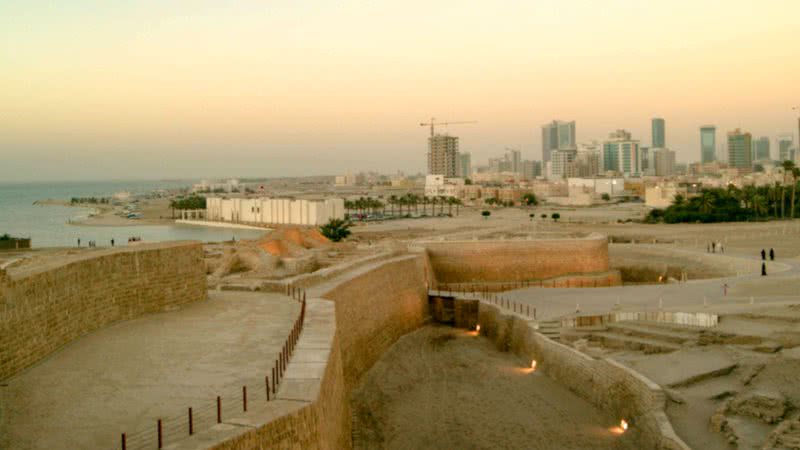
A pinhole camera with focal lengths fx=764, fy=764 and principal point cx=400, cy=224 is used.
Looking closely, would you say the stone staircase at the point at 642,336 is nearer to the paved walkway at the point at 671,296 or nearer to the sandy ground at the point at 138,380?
the paved walkway at the point at 671,296

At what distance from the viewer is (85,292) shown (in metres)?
12.2

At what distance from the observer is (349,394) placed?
16281 mm

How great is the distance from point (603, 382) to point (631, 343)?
206 centimetres

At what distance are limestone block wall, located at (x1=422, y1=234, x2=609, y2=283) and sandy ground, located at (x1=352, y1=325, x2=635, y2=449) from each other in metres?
11.8

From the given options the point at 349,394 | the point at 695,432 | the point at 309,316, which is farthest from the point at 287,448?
the point at 349,394

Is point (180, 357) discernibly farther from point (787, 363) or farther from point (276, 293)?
point (787, 363)

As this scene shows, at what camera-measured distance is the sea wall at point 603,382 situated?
12.5 meters

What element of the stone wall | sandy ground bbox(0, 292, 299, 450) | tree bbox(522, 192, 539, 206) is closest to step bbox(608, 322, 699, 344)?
the stone wall

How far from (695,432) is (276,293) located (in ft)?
31.4

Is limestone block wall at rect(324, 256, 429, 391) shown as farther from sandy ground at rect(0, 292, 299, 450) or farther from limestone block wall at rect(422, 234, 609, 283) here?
limestone block wall at rect(422, 234, 609, 283)

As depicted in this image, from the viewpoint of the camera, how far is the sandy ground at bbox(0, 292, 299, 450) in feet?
25.0

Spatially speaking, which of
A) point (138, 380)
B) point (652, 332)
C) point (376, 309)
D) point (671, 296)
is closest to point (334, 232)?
point (376, 309)

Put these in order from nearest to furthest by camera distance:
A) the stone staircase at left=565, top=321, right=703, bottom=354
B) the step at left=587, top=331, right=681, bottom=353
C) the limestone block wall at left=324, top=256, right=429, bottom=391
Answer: the step at left=587, top=331, right=681, bottom=353
the stone staircase at left=565, top=321, right=703, bottom=354
the limestone block wall at left=324, top=256, right=429, bottom=391

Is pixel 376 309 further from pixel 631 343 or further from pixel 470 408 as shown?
pixel 631 343
